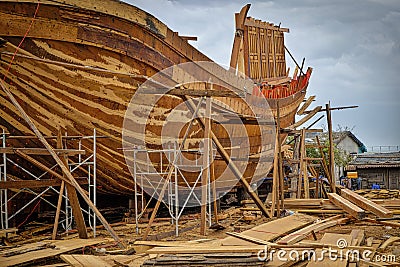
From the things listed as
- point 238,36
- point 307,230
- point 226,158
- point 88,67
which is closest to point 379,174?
point 238,36

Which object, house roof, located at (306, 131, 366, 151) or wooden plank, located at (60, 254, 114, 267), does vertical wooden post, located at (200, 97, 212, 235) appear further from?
house roof, located at (306, 131, 366, 151)

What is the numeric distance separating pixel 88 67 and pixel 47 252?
215 cm

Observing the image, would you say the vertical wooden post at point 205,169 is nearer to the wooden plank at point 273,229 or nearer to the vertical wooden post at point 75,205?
the wooden plank at point 273,229

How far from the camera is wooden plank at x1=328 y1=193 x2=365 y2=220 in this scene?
7109 mm

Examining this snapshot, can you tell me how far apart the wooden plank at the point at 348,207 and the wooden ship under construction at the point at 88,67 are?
2.46 meters

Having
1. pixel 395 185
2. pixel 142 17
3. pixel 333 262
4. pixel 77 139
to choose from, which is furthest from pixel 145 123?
pixel 395 185

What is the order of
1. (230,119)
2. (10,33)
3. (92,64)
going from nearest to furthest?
(10,33)
(92,64)
(230,119)

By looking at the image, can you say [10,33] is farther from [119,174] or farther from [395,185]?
[395,185]

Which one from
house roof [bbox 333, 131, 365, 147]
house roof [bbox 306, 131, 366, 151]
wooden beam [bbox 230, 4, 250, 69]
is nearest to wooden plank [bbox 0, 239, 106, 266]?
wooden beam [bbox 230, 4, 250, 69]

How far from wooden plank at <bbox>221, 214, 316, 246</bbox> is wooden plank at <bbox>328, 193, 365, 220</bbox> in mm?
516

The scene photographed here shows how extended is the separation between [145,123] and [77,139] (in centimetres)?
107

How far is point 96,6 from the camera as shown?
21.2ft

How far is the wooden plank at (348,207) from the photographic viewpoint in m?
7.11

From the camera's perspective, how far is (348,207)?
742cm
